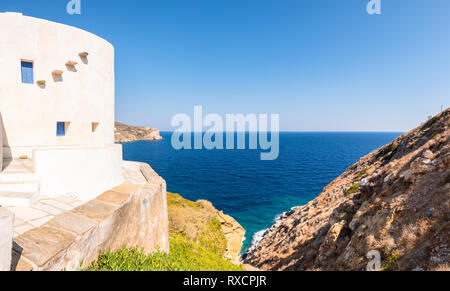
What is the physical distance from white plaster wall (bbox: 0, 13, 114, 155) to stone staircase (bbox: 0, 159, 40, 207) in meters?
3.08

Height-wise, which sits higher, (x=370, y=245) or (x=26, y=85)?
(x=26, y=85)

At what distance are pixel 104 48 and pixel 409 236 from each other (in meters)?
15.2

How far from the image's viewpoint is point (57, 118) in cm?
906

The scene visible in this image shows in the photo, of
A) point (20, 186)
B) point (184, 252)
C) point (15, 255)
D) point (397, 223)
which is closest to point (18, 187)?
point (20, 186)

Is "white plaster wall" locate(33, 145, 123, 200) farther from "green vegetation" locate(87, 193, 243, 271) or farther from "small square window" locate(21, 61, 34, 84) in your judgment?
"small square window" locate(21, 61, 34, 84)

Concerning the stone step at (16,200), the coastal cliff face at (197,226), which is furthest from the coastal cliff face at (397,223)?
the stone step at (16,200)

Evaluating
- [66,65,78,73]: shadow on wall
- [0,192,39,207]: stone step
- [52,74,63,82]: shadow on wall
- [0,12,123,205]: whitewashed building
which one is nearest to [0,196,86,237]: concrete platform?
[0,192,39,207]: stone step

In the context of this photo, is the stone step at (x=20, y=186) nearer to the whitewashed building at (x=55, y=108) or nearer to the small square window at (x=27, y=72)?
the whitewashed building at (x=55, y=108)

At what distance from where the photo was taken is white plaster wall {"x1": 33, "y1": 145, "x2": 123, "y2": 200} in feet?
19.9

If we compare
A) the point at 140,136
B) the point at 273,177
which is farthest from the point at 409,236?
the point at 140,136

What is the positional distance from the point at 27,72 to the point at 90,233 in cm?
862

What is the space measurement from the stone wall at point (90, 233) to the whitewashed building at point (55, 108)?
1.49 m

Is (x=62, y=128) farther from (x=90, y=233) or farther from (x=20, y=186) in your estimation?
(x=90, y=233)
